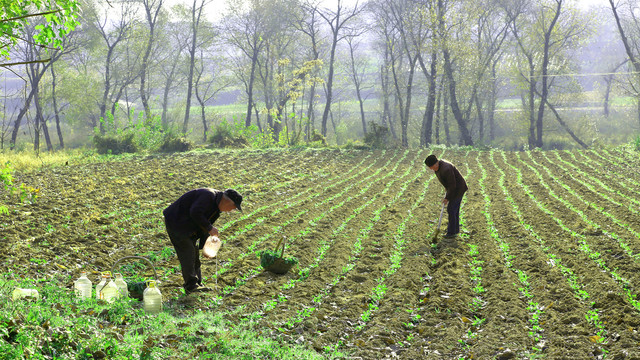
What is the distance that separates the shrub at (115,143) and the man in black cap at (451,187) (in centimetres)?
1967

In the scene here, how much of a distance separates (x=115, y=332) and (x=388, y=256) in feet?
19.3

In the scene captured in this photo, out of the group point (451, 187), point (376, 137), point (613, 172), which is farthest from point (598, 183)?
point (376, 137)

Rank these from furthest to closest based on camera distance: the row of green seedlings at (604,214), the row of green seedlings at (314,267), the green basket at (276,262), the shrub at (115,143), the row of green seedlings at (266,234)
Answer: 1. the shrub at (115,143)
2. the row of green seedlings at (604,214)
3. the green basket at (276,262)
4. the row of green seedlings at (266,234)
5. the row of green seedlings at (314,267)

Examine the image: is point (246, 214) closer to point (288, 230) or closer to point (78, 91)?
point (288, 230)

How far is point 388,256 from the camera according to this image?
10219 millimetres

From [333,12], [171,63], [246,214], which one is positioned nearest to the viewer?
[246,214]

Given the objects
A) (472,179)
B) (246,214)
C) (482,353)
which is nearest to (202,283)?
(482,353)

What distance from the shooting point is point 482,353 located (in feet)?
19.7

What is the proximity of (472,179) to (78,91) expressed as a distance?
3495cm

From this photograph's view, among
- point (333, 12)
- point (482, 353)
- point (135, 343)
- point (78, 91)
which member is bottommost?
point (482, 353)

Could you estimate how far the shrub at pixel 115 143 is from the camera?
26.9m

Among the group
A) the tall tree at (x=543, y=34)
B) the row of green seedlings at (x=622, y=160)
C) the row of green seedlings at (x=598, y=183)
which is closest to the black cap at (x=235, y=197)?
the row of green seedlings at (x=598, y=183)

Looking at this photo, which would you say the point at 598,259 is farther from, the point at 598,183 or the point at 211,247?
the point at 598,183

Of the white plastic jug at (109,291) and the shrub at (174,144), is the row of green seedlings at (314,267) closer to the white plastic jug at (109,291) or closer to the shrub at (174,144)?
the white plastic jug at (109,291)
